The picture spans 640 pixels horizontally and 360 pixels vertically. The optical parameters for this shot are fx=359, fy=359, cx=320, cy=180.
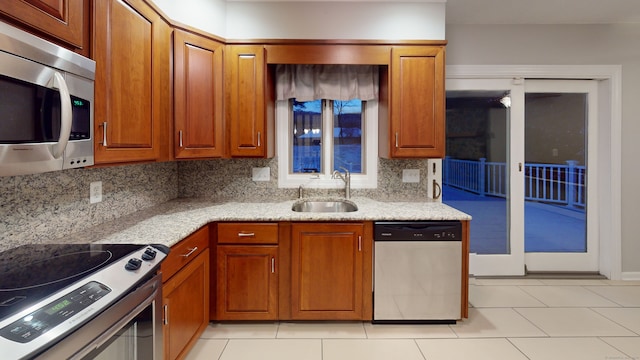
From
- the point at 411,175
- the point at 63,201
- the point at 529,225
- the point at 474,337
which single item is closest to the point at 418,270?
the point at 474,337

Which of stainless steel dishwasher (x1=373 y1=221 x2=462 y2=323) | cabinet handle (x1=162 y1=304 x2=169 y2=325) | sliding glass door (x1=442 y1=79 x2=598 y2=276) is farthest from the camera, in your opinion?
sliding glass door (x1=442 y1=79 x2=598 y2=276)

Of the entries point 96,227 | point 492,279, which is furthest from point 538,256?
point 96,227

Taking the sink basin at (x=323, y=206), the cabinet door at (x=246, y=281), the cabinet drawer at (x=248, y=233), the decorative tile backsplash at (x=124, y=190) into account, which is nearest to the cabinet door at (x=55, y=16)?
Result: the decorative tile backsplash at (x=124, y=190)

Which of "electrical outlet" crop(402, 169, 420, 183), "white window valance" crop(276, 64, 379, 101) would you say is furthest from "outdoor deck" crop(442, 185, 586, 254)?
"white window valance" crop(276, 64, 379, 101)

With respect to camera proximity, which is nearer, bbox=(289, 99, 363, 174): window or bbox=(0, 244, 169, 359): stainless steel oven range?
bbox=(0, 244, 169, 359): stainless steel oven range

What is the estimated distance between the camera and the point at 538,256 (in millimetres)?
3652

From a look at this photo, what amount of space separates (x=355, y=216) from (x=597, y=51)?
304 centimetres

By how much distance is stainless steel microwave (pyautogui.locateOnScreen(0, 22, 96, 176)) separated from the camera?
1.07 metres

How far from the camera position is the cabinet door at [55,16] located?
115 cm

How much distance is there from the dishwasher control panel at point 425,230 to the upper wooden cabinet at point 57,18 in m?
1.98

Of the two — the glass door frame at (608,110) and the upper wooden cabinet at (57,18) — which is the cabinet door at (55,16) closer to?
the upper wooden cabinet at (57,18)

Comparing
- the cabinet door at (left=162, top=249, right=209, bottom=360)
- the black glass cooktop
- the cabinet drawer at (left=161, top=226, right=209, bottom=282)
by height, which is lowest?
the cabinet door at (left=162, top=249, right=209, bottom=360)

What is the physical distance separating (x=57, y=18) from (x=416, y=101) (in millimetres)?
2276

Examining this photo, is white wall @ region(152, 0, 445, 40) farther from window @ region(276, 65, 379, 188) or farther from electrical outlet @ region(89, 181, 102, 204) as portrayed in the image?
electrical outlet @ region(89, 181, 102, 204)
